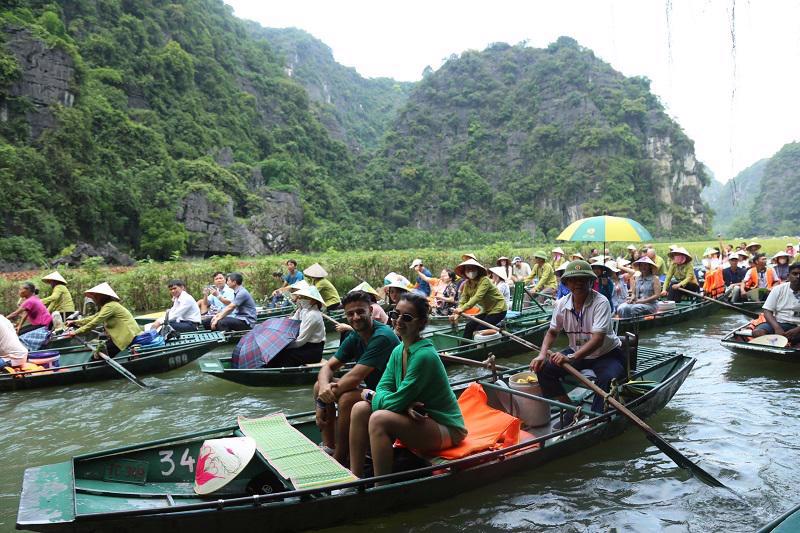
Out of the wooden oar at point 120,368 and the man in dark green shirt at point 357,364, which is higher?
the man in dark green shirt at point 357,364

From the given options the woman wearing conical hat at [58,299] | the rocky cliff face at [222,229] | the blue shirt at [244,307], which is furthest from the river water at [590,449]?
the rocky cliff face at [222,229]

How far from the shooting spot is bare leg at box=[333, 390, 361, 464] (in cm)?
433

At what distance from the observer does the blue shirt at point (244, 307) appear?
10734 millimetres

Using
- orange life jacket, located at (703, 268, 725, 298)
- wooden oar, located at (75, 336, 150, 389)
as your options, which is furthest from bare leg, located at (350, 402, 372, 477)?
orange life jacket, located at (703, 268, 725, 298)

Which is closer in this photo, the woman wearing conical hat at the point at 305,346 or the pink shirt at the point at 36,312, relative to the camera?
the woman wearing conical hat at the point at 305,346

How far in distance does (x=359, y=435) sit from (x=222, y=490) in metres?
1.17

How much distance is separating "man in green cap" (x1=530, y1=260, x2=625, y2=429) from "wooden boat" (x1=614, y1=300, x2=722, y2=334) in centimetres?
485

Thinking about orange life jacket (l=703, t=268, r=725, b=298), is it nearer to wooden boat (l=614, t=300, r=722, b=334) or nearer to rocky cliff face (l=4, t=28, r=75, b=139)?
wooden boat (l=614, t=300, r=722, b=334)

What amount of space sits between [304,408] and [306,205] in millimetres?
47672

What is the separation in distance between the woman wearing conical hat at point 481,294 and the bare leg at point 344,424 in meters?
4.29

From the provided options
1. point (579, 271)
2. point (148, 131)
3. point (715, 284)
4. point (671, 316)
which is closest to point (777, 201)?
point (715, 284)

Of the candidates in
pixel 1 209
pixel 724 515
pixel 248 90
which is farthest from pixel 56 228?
pixel 248 90

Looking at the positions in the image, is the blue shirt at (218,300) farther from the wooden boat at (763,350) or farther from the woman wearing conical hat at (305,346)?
the wooden boat at (763,350)

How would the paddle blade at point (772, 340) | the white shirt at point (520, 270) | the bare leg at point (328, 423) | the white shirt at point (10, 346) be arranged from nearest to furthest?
the bare leg at point (328, 423) < the paddle blade at point (772, 340) < the white shirt at point (10, 346) < the white shirt at point (520, 270)
